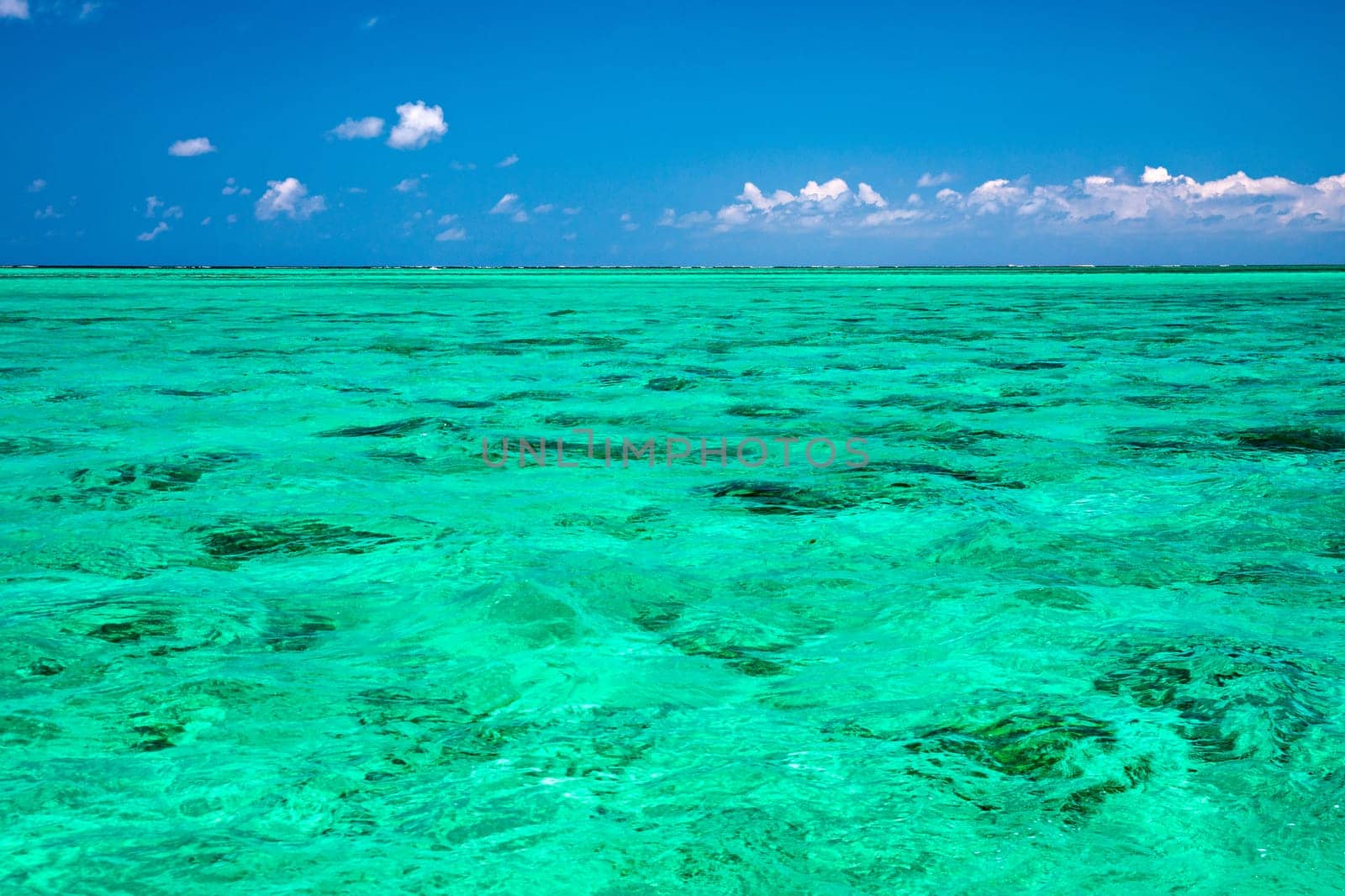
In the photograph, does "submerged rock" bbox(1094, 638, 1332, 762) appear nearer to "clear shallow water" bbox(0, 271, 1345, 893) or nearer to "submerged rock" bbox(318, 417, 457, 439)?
"clear shallow water" bbox(0, 271, 1345, 893)

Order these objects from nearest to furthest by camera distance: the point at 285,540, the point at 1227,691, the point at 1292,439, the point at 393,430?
the point at 1227,691 → the point at 285,540 → the point at 1292,439 → the point at 393,430

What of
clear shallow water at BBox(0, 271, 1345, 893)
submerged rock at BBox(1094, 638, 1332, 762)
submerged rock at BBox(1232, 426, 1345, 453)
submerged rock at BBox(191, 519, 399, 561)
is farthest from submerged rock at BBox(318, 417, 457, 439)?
submerged rock at BBox(1232, 426, 1345, 453)

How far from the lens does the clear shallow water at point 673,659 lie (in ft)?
7.97

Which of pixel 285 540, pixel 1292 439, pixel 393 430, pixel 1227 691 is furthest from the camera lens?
pixel 393 430

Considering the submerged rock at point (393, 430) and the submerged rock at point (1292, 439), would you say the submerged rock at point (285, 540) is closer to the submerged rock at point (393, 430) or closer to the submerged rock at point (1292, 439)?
the submerged rock at point (393, 430)

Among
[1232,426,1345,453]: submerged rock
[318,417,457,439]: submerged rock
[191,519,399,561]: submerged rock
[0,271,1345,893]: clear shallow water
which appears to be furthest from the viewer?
[318,417,457,439]: submerged rock

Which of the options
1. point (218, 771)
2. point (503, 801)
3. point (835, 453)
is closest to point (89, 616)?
point (218, 771)

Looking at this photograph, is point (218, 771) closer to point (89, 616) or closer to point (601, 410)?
point (89, 616)

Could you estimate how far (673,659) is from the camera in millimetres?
3668

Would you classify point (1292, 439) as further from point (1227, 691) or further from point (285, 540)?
point (285, 540)

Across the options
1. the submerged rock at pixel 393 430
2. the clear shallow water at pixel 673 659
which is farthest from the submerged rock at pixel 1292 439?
the submerged rock at pixel 393 430

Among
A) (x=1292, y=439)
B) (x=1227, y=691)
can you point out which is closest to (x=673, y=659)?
(x=1227, y=691)

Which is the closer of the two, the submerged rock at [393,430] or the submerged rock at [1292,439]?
the submerged rock at [1292,439]

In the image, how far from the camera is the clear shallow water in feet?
7.97
